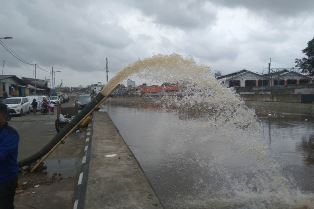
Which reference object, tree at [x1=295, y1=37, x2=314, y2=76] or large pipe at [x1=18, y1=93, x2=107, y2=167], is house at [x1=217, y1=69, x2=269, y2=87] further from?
large pipe at [x1=18, y1=93, x2=107, y2=167]

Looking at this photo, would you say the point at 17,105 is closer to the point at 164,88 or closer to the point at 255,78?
the point at 164,88

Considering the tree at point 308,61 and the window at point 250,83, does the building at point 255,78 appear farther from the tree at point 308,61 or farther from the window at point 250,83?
the tree at point 308,61

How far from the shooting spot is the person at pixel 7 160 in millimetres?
4906

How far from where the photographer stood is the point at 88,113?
29.4 feet

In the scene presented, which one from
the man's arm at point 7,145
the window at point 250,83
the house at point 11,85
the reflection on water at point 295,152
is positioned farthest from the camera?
the window at point 250,83

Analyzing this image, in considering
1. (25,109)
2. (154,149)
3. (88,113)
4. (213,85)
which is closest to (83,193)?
(88,113)

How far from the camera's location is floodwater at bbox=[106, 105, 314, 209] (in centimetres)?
781

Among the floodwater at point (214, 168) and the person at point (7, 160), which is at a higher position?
the person at point (7, 160)

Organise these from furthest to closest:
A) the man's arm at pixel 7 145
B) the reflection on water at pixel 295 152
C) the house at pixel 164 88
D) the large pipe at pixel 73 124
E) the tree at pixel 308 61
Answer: the tree at pixel 308 61 < the house at pixel 164 88 < the reflection on water at pixel 295 152 < the large pipe at pixel 73 124 < the man's arm at pixel 7 145

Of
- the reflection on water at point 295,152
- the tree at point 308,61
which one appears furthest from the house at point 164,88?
the tree at point 308,61

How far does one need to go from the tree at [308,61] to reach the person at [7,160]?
5271 centimetres

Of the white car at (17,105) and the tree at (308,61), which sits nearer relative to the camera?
the white car at (17,105)

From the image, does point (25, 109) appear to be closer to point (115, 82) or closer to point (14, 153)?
point (115, 82)

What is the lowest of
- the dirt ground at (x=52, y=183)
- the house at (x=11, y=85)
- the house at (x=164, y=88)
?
the dirt ground at (x=52, y=183)
